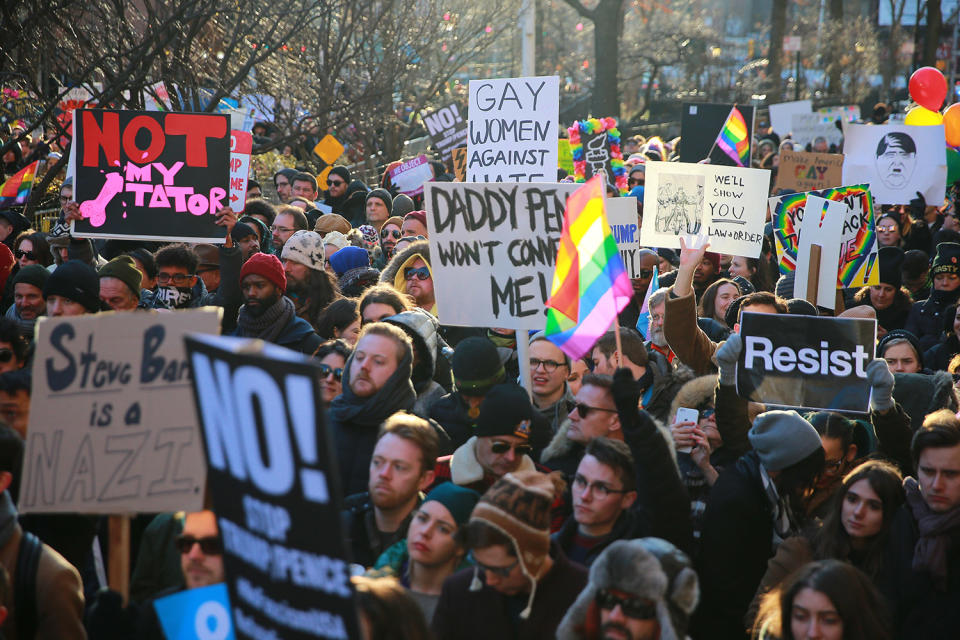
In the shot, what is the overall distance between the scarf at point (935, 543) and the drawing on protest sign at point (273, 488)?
2.27 metres

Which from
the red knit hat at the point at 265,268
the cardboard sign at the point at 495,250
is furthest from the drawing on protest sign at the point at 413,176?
the cardboard sign at the point at 495,250

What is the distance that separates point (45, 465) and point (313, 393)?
1.33m

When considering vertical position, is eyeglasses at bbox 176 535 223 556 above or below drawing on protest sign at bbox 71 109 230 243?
below

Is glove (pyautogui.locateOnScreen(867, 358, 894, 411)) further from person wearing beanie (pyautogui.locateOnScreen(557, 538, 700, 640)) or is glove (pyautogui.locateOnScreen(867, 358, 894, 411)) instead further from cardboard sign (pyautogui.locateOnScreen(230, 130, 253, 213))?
cardboard sign (pyautogui.locateOnScreen(230, 130, 253, 213))

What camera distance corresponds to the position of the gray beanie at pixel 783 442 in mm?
4180

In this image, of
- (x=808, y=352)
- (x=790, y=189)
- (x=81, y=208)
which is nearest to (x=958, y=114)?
(x=790, y=189)

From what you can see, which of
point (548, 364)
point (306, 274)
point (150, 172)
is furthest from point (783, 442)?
point (150, 172)

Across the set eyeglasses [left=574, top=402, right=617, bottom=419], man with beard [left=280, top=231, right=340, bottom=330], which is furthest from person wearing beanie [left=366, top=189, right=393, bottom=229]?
eyeglasses [left=574, top=402, right=617, bottom=419]

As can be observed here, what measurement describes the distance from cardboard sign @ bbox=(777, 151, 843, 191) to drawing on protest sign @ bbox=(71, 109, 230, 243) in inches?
341

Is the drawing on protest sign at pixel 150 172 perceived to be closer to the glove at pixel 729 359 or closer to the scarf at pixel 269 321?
the scarf at pixel 269 321

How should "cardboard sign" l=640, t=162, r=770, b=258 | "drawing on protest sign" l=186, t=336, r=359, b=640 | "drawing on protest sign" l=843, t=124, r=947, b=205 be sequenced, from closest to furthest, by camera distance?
"drawing on protest sign" l=186, t=336, r=359, b=640 → "cardboard sign" l=640, t=162, r=770, b=258 → "drawing on protest sign" l=843, t=124, r=947, b=205

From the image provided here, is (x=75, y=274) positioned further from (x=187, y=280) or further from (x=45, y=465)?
(x=45, y=465)

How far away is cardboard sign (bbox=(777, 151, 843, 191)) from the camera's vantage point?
13719mm

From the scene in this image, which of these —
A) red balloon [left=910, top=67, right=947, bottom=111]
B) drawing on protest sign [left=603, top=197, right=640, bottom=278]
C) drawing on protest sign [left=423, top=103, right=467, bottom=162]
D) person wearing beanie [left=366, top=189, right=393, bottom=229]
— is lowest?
drawing on protest sign [left=603, top=197, right=640, bottom=278]
